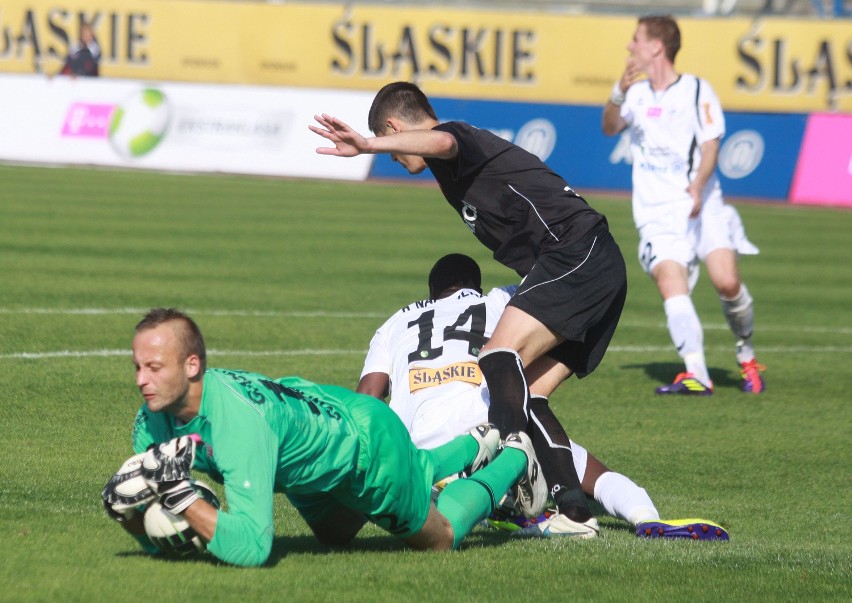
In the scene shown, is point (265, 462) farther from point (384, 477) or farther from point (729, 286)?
point (729, 286)

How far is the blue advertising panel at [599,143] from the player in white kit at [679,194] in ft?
50.6

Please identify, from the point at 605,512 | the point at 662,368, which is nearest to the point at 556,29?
the point at 662,368

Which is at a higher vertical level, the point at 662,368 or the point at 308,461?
the point at 308,461

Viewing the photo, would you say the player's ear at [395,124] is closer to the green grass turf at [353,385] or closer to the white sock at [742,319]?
the green grass turf at [353,385]

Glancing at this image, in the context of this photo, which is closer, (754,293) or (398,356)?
(398,356)

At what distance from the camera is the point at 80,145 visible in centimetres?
2689

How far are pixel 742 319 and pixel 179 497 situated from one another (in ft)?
22.5

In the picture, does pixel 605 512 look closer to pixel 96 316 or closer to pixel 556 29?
pixel 96 316

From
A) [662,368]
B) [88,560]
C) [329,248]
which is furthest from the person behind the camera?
[329,248]

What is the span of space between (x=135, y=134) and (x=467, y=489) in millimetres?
22309

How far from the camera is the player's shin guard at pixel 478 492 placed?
5730mm

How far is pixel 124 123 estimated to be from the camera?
1070 inches

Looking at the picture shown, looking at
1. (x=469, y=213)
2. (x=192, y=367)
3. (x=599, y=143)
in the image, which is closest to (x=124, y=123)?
(x=599, y=143)

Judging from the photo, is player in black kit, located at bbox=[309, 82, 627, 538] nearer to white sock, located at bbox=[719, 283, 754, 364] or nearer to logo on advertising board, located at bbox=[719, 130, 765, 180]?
white sock, located at bbox=[719, 283, 754, 364]
